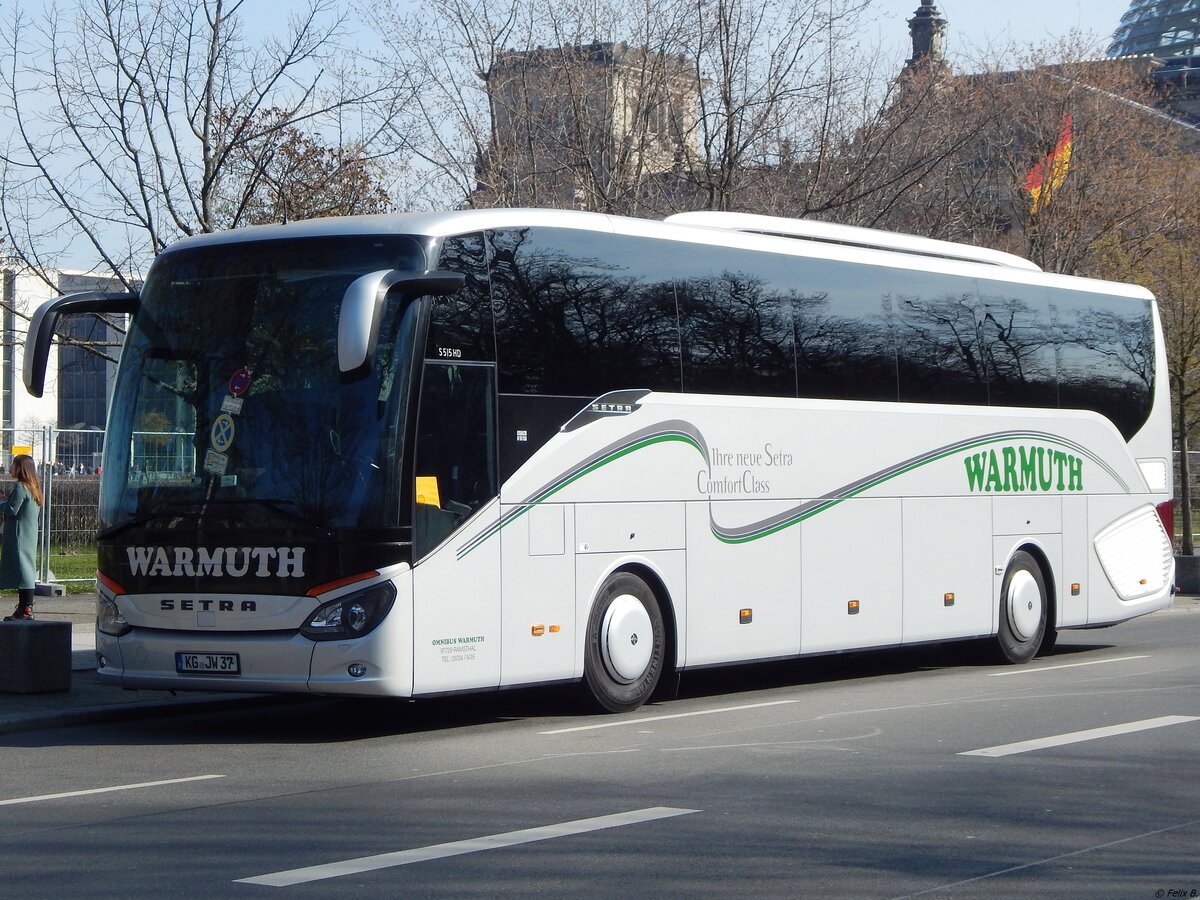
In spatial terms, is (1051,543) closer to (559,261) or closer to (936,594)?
(936,594)

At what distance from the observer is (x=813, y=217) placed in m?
25.1

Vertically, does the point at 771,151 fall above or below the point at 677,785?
above

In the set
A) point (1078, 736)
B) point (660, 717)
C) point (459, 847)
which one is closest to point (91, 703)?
point (660, 717)

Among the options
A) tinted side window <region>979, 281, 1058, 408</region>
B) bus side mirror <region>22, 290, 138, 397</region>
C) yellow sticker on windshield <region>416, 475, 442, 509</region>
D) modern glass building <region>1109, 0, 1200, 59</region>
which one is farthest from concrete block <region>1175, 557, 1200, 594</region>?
modern glass building <region>1109, 0, 1200, 59</region>

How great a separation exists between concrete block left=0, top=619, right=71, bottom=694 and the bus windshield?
1.79 meters

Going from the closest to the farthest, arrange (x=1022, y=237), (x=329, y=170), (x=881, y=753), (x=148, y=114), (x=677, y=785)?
(x=677, y=785) < (x=881, y=753) < (x=148, y=114) < (x=329, y=170) < (x=1022, y=237)

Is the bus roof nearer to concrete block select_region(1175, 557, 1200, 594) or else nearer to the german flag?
concrete block select_region(1175, 557, 1200, 594)

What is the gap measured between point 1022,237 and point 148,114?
19.0 m

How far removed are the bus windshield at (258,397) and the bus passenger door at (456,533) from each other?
28 cm

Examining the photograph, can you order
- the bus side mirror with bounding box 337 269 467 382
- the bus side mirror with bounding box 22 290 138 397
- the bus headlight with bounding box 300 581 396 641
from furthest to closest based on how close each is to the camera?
the bus side mirror with bounding box 22 290 138 397
the bus headlight with bounding box 300 581 396 641
the bus side mirror with bounding box 337 269 467 382

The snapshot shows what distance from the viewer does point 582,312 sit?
12.7 m

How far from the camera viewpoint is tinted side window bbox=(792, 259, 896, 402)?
14.8m

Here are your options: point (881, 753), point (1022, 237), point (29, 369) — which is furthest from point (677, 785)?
point (1022, 237)

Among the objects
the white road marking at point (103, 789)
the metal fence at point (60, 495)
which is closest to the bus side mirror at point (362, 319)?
the white road marking at point (103, 789)
